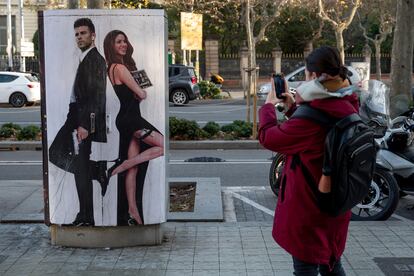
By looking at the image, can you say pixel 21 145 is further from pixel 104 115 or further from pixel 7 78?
pixel 7 78

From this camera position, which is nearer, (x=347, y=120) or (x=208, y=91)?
(x=347, y=120)

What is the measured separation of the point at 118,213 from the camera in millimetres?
5777

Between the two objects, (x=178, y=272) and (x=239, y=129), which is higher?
(x=239, y=129)

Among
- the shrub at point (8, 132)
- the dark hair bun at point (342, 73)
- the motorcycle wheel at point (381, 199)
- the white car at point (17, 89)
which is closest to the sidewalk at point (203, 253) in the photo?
the motorcycle wheel at point (381, 199)

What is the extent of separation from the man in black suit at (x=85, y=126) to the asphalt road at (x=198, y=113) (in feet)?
43.0

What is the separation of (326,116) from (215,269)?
229 centimetres

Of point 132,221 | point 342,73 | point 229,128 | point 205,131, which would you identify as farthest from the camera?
point 229,128

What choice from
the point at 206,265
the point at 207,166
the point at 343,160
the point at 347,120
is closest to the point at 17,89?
the point at 207,166

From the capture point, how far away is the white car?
2689 cm

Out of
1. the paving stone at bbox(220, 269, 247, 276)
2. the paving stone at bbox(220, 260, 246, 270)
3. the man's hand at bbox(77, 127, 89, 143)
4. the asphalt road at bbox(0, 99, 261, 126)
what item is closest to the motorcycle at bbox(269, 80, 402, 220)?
the paving stone at bbox(220, 260, 246, 270)

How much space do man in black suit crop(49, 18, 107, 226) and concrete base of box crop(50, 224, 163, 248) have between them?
0.51ft

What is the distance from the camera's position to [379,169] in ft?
22.8

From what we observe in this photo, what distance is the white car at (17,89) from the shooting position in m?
26.9

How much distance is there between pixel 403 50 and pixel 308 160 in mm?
11453
